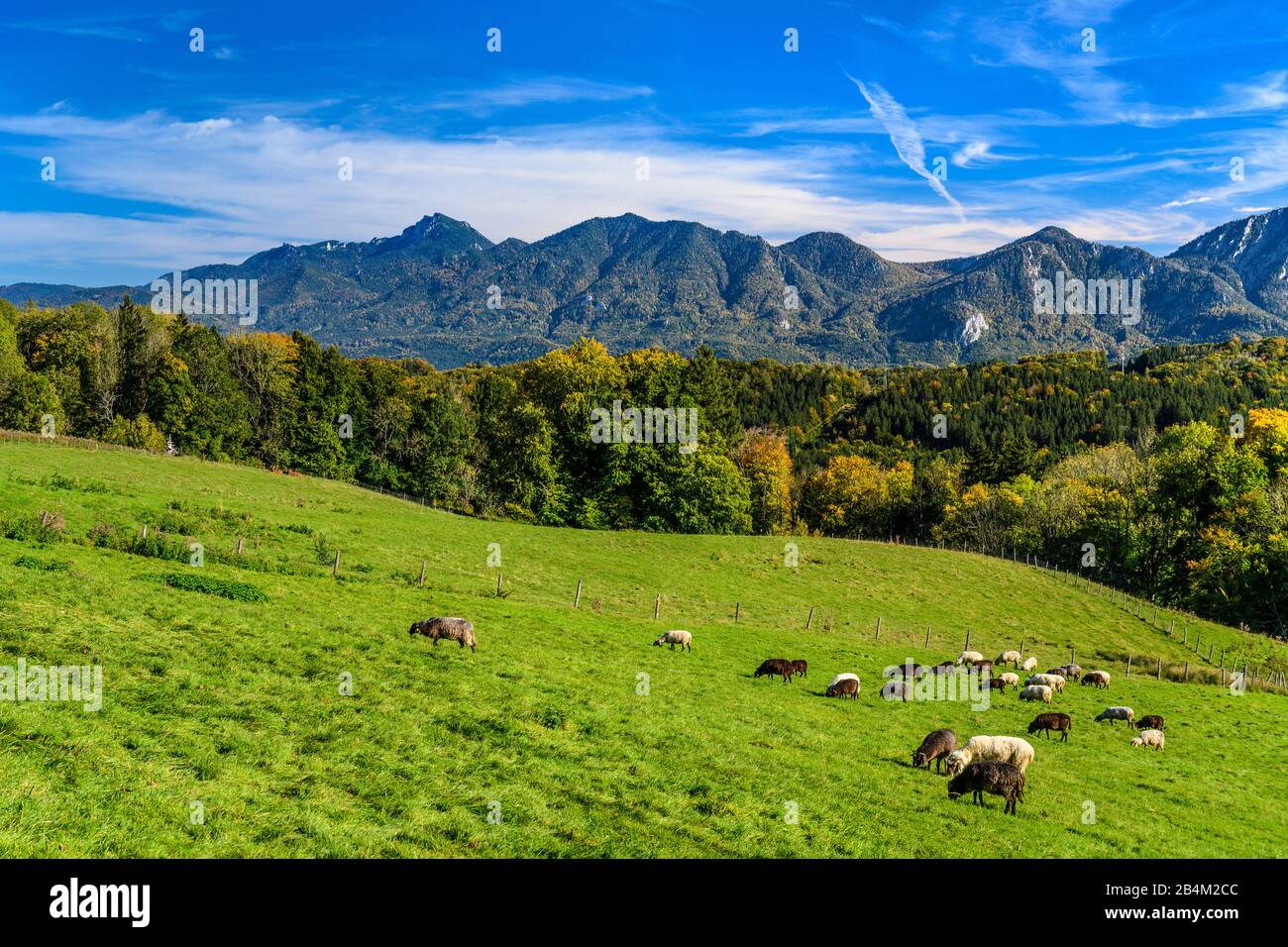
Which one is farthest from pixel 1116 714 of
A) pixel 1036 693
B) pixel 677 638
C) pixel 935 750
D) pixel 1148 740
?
pixel 677 638

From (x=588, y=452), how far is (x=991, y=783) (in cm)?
5911

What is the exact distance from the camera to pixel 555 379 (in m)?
75.2

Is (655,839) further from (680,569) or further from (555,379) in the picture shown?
(555,379)

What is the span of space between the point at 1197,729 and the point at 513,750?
100ft

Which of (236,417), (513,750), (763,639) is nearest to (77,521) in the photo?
(513,750)

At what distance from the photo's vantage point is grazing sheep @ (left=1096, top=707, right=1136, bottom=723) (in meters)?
28.1

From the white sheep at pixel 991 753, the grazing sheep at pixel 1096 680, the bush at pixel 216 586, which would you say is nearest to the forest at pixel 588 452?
the grazing sheep at pixel 1096 680

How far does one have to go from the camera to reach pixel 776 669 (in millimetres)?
28547

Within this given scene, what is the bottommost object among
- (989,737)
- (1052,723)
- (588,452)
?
(1052,723)

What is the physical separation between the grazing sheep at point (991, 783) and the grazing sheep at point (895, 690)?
34.8 ft

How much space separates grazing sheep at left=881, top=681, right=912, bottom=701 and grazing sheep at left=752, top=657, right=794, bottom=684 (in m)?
3.68

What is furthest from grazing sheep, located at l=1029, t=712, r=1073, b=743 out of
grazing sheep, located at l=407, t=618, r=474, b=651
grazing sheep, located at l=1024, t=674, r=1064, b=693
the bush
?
the bush

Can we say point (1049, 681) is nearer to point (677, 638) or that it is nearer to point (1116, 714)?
point (1116, 714)

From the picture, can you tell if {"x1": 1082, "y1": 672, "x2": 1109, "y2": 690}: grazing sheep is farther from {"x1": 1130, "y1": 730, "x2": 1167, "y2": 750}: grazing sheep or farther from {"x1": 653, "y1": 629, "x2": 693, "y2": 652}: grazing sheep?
{"x1": 653, "y1": 629, "x2": 693, "y2": 652}: grazing sheep
